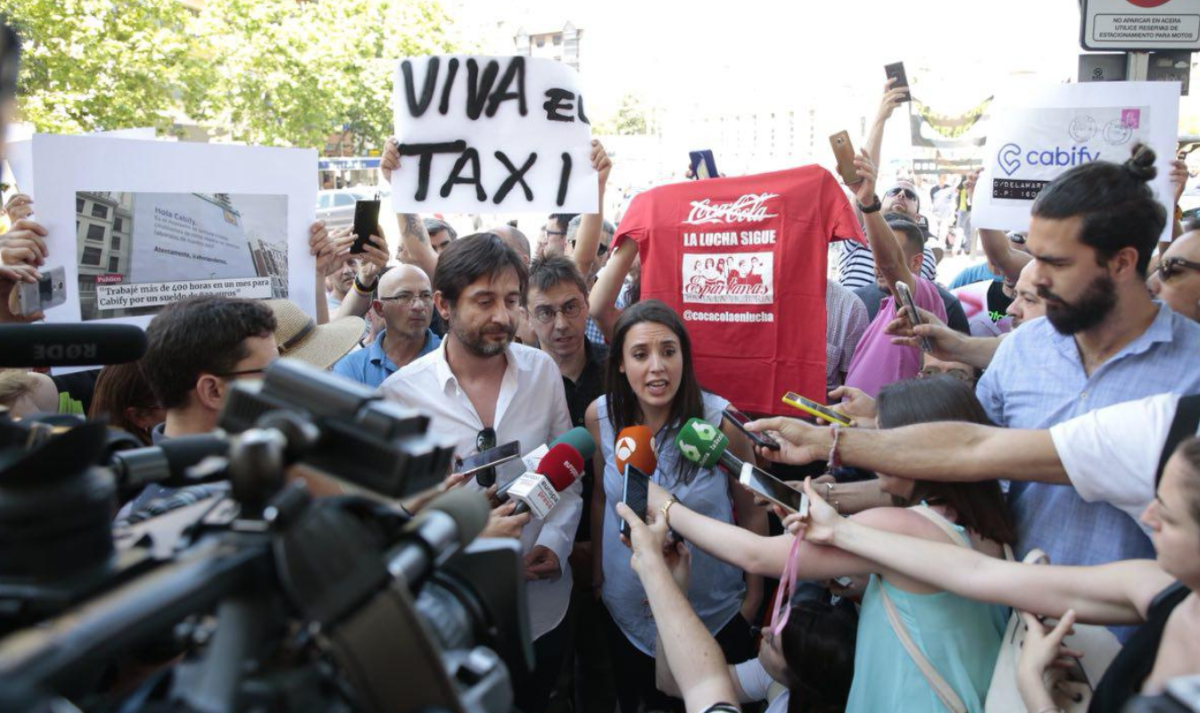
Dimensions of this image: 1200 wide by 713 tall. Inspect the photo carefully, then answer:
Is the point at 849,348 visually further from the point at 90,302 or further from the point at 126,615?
the point at 126,615

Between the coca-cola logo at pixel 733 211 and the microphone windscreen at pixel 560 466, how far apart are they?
1637 mm

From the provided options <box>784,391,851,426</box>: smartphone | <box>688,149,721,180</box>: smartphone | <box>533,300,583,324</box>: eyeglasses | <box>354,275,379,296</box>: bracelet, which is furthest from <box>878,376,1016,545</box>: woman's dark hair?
<box>354,275,379,296</box>: bracelet

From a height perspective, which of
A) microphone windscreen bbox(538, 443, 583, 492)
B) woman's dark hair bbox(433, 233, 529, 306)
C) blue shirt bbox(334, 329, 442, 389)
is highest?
woman's dark hair bbox(433, 233, 529, 306)

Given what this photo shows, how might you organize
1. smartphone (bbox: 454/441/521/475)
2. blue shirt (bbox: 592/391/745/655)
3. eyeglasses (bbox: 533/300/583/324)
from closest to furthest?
smartphone (bbox: 454/441/521/475) → blue shirt (bbox: 592/391/745/655) → eyeglasses (bbox: 533/300/583/324)

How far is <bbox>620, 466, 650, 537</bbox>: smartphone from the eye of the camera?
264 cm

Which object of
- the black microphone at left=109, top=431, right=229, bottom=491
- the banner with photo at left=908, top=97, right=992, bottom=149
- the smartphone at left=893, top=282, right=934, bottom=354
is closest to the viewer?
the black microphone at left=109, top=431, right=229, bottom=491

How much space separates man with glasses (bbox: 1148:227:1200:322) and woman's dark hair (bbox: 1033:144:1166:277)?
3.06 ft

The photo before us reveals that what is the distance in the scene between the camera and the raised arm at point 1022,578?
5.90ft

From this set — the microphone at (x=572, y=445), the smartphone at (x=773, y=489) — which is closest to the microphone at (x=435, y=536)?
the smartphone at (x=773, y=489)

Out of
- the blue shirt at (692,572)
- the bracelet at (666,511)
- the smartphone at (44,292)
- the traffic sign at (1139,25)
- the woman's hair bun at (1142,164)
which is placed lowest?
the blue shirt at (692,572)

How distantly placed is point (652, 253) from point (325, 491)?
2429 millimetres

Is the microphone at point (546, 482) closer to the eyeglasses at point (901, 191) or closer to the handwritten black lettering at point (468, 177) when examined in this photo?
the handwritten black lettering at point (468, 177)

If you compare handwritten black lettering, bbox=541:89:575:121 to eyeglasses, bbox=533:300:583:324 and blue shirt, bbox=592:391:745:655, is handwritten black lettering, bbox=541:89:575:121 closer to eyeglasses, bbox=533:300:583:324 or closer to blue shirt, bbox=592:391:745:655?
eyeglasses, bbox=533:300:583:324

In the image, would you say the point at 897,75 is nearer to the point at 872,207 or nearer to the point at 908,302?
the point at 872,207
